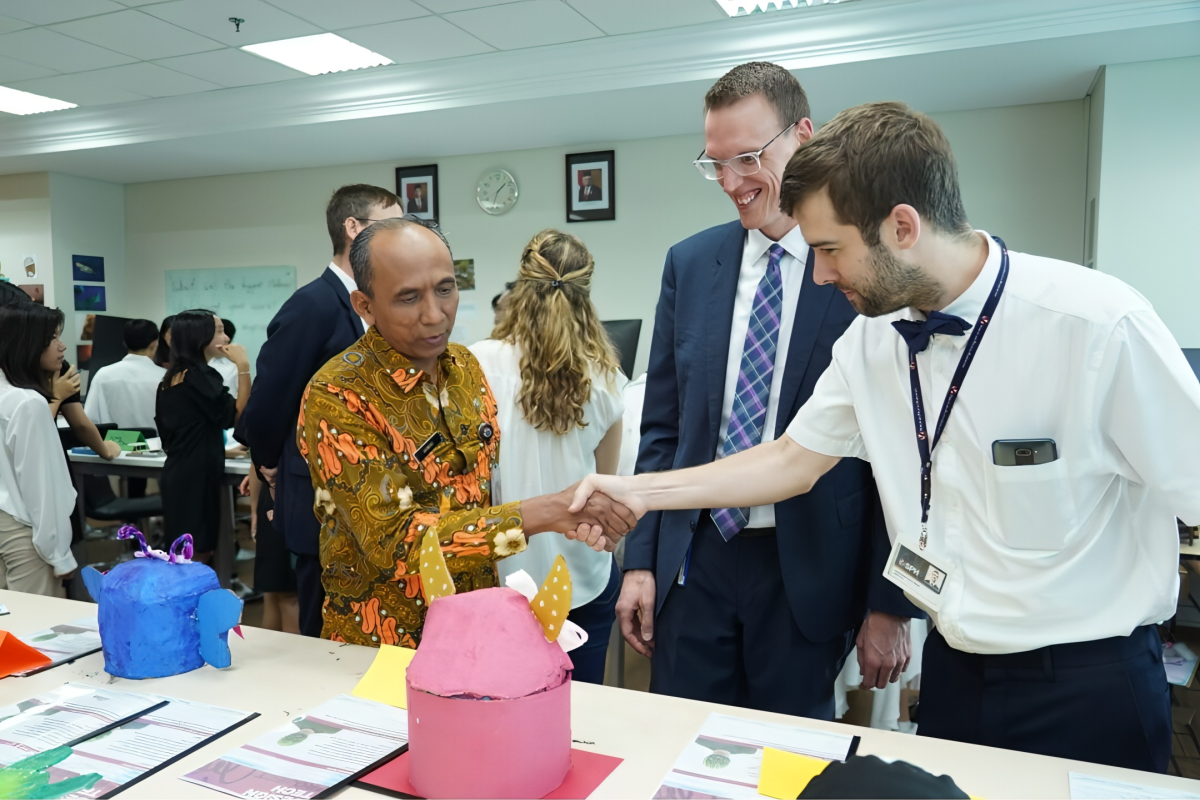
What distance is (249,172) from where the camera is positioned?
7312 mm

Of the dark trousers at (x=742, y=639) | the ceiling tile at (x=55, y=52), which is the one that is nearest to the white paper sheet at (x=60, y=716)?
the dark trousers at (x=742, y=639)

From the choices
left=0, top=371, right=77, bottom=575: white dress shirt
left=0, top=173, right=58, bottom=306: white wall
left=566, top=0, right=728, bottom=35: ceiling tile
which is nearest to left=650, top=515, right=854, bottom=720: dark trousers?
left=0, top=371, right=77, bottom=575: white dress shirt

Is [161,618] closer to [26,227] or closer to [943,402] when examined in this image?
[943,402]

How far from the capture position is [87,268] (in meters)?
7.72

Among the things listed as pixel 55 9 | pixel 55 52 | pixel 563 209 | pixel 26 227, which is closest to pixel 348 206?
pixel 55 9

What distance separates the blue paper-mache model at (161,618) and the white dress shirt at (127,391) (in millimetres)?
4971

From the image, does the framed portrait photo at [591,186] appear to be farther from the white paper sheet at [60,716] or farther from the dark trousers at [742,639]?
the white paper sheet at [60,716]

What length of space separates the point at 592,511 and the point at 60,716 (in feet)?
2.88

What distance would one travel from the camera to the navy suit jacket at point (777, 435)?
159 centimetres

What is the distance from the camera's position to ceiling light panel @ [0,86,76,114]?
5.96 metres

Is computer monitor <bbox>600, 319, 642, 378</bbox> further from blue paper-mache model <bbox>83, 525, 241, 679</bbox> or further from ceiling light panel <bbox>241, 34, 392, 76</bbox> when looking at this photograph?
blue paper-mache model <bbox>83, 525, 241, 679</bbox>

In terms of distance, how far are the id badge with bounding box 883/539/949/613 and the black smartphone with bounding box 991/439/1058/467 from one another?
18 centimetres

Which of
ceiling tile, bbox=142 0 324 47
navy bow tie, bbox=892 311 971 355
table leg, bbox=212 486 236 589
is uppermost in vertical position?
ceiling tile, bbox=142 0 324 47

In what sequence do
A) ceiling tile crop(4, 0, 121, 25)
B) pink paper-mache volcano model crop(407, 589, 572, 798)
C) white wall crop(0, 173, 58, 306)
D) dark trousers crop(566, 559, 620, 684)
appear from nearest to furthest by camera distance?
pink paper-mache volcano model crop(407, 589, 572, 798) < dark trousers crop(566, 559, 620, 684) < ceiling tile crop(4, 0, 121, 25) < white wall crop(0, 173, 58, 306)
